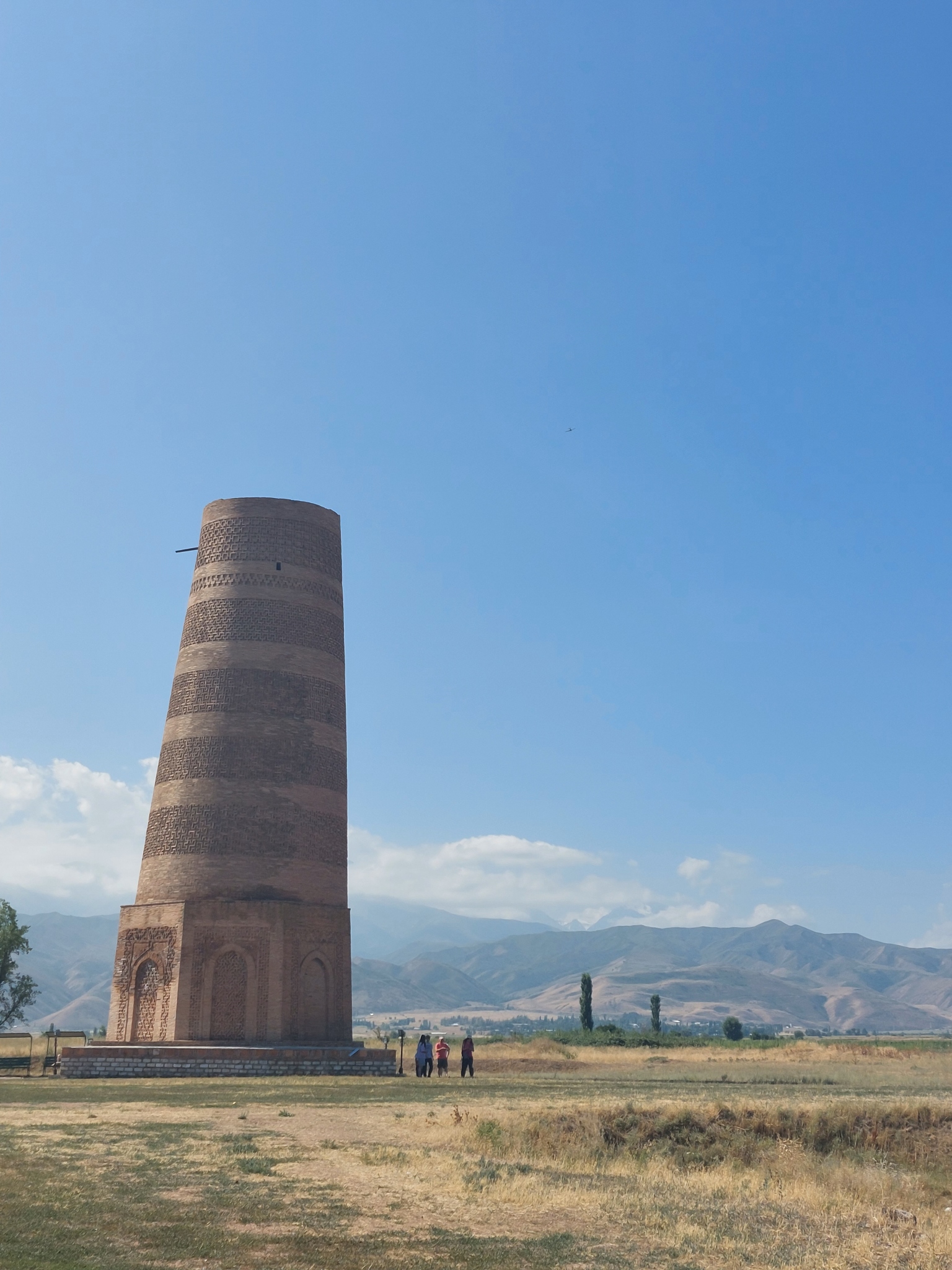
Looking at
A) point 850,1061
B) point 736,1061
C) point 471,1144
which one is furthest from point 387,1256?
point 850,1061

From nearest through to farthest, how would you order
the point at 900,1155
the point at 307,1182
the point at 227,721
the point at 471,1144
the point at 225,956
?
the point at 307,1182, the point at 471,1144, the point at 900,1155, the point at 225,956, the point at 227,721

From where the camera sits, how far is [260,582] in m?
37.4

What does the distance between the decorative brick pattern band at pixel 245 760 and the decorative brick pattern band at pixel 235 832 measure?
0.87 m

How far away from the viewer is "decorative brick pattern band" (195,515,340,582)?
37781mm

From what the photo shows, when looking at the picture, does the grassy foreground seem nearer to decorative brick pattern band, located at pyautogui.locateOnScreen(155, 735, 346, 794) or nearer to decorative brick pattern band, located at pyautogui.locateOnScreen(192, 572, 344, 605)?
decorative brick pattern band, located at pyautogui.locateOnScreen(155, 735, 346, 794)

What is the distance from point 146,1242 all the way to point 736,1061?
3556cm

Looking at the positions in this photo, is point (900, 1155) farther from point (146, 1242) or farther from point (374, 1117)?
point (146, 1242)

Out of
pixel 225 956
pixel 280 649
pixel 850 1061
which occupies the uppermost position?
pixel 280 649

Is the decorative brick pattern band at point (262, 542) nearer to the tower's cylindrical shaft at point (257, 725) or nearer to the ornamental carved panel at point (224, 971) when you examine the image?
the tower's cylindrical shaft at point (257, 725)

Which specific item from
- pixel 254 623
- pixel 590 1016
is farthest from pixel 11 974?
pixel 254 623

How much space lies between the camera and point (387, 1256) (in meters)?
9.89

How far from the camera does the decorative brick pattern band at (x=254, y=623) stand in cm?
3678

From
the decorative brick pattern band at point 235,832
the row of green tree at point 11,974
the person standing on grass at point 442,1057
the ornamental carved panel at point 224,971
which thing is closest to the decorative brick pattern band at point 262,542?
the decorative brick pattern band at point 235,832

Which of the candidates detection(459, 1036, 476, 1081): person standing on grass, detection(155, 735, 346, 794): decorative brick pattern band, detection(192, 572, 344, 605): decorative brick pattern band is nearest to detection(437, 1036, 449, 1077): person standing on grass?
detection(459, 1036, 476, 1081): person standing on grass
